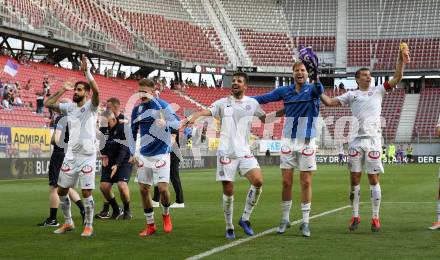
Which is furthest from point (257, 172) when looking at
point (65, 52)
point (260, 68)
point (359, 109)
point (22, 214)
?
point (260, 68)

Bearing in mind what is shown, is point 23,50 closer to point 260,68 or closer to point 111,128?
point 260,68

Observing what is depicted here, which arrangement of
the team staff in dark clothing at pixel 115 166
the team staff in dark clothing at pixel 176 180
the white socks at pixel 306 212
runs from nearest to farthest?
the white socks at pixel 306 212, the team staff in dark clothing at pixel 115 166, the team staff in dark clothing at pixel 176 180

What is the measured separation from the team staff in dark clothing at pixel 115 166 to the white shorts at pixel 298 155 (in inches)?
145

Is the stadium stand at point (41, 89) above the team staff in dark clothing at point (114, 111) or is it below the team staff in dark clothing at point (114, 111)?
above

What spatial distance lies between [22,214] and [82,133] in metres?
4.50

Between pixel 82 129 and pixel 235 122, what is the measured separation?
7.24ft

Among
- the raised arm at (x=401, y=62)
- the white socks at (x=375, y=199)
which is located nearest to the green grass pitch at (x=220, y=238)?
the white socks at (x=375, y=199)

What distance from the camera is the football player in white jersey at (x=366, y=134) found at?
11.1m

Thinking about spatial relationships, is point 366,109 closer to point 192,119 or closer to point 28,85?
point 192,119

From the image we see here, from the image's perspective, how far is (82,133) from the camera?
10.8 meters

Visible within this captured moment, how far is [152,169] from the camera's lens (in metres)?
11.0

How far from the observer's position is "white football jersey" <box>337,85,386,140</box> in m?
11.2

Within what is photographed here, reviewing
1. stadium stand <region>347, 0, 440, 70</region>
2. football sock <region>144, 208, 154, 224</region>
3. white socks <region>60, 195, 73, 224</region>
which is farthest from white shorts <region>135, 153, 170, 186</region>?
stadium stand <region>347, 0, 440, 70</region>

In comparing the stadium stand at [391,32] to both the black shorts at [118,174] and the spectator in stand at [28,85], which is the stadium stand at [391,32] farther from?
the black shorts at [118,174]
